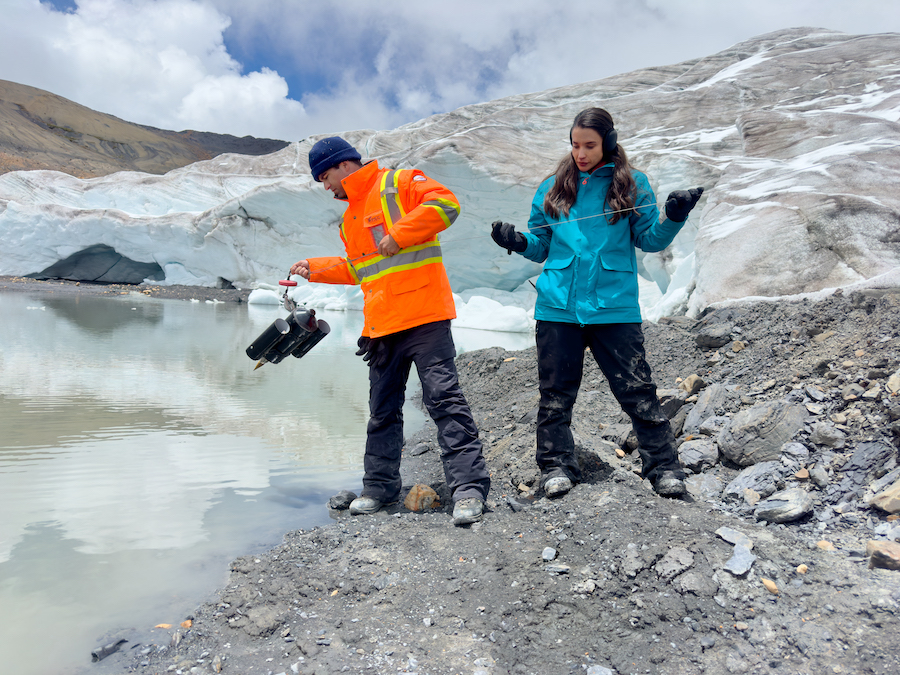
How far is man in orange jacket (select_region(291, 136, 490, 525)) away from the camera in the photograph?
7.39 feet

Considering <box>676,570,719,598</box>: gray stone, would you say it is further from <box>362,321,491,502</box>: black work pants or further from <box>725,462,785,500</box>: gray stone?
<box>362,321,491,502</box>: black work pants

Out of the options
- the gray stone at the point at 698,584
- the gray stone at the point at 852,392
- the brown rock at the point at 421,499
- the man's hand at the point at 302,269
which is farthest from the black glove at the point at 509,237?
Answer: the gray stone at the point at 852,392

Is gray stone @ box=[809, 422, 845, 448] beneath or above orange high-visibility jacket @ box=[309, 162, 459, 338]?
beneath

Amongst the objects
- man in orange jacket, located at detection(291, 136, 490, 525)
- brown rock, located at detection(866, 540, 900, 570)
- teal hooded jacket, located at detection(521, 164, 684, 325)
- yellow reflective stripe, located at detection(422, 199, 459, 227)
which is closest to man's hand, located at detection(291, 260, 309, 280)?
man in orange jacket, located at detection(291, 136, 490, 525)

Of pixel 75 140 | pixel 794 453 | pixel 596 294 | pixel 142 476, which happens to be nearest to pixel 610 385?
pixel 596 294

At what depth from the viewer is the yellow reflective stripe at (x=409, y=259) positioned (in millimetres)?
2311

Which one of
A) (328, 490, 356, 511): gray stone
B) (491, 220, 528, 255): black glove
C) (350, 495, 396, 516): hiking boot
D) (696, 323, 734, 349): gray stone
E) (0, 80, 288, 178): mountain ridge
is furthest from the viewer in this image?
(0, 80, 288, 178): mountain ridge

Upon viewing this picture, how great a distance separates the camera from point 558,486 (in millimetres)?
2205

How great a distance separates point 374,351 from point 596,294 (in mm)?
973

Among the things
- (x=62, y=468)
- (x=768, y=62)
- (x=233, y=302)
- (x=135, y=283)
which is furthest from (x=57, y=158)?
(x=62, y=468)

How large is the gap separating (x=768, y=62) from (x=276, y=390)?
15.3m

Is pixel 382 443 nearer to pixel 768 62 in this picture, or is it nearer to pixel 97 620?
pixel 97 620

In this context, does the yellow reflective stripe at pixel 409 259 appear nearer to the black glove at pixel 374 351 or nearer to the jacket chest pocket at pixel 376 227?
the jacket chest pocket at pixel 376 227

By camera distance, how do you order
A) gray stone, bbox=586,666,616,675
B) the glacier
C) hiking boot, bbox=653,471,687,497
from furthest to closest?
the glacier, hiking boot, bbox=653,471,687,497, gray stone, bbox=586,666,616,675
